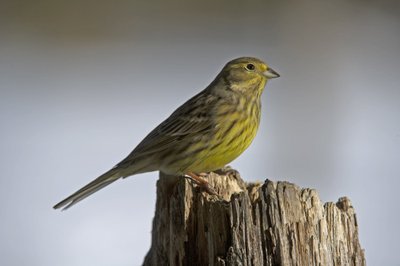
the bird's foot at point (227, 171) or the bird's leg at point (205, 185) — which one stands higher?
the bird's foot at point (227, 171)

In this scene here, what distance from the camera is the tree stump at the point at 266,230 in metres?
3.44

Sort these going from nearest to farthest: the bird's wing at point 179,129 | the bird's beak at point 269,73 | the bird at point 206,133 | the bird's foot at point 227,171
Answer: the bird's foot at point 227,171, the bird at point 206,133, the bird's wing at point 179,129, the bird's beak at point 269,73

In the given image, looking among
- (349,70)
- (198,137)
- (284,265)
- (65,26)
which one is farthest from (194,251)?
(349,70)

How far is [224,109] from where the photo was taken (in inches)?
205

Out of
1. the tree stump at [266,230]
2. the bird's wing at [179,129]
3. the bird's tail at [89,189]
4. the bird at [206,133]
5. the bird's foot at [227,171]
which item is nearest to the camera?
→ the tree stump at [266,230]

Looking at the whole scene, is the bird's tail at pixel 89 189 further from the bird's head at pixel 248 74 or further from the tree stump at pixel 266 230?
the tree stump at pixel 266 230

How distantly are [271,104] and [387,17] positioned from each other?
4.24 ft

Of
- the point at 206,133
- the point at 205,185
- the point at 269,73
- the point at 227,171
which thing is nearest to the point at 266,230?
the point at 205,185

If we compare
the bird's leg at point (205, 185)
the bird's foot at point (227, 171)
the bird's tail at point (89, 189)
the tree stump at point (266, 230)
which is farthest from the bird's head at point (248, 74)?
the tree stump at point (266, 230)

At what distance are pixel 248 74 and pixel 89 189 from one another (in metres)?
1.25

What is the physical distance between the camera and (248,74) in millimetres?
5395

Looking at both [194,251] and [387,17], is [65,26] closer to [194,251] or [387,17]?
[387,17]

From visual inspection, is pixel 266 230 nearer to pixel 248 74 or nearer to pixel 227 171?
pixel 227 171

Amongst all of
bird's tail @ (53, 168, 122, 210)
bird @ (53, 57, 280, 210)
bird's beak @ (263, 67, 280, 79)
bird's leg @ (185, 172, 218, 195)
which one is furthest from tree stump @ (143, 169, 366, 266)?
bird's beak @ (263, 67, 280, 79)
